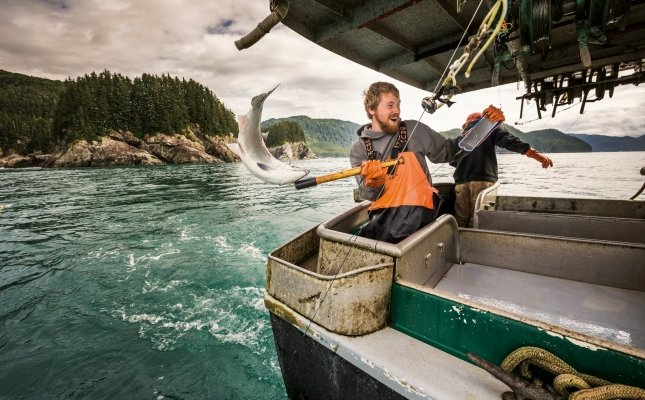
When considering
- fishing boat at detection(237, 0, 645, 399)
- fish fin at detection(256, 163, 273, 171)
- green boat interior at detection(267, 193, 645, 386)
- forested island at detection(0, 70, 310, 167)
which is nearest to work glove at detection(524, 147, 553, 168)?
fishing boat at detection(237, 0, 645, 399)

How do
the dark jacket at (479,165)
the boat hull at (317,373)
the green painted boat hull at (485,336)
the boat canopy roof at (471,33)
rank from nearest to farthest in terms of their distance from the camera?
the green painted boat hull at (485,336) < the boat hull at (317,373) < the boat canopy roof at (471,33) < the dark jacket at (479,165)

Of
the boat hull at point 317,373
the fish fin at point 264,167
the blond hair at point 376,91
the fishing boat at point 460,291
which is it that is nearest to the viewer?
the fishing boat at point 460,291

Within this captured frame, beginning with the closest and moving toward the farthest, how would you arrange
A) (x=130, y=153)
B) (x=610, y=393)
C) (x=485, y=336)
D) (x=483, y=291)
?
(x=610, y=393) < (x=485, y=336) < (x=483, y=291) < (x=130, y=153)

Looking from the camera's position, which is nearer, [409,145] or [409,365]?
[409,365]

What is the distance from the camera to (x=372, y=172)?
8.57 feet

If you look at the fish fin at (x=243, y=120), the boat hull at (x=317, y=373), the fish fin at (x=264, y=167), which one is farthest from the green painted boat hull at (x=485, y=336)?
the fish fin at (x=243, y=120)

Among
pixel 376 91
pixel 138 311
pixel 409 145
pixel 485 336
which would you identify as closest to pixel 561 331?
pixel 485 336

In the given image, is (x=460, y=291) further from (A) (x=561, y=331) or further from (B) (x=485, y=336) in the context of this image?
(A) (x=561, y=331)

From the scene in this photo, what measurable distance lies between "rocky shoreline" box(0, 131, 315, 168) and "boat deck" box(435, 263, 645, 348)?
65817mm

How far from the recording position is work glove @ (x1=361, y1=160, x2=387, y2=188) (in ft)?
8.54

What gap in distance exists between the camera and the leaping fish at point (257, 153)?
269cm

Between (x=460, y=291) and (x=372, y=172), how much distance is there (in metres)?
1.58

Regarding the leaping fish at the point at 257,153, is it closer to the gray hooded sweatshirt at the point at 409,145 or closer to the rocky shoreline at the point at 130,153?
the gray hooded sweatshirt at the point at 409,145

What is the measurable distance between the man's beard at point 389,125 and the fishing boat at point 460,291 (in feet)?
1.28
